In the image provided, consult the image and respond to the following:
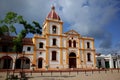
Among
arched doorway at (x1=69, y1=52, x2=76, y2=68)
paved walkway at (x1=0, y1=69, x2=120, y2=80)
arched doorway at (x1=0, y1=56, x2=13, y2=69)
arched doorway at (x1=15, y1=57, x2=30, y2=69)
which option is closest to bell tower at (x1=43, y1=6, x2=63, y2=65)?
arched doorway at (x1=69, y1=52, x2=76, y2=68)

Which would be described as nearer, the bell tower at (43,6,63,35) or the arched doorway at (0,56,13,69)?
the arched doorway at (0,56,13,69)

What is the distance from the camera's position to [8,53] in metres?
29.5

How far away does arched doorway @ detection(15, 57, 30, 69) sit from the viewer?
3066 cm

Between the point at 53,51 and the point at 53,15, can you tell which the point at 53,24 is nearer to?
the point at 53,15

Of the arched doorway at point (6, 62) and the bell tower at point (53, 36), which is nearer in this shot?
the arched doorway at point (6, 62)

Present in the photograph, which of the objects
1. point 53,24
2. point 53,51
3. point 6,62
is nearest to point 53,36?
point 53,24

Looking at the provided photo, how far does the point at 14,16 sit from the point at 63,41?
1600cm

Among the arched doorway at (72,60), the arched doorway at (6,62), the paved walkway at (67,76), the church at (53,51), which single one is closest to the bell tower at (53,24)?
the church at (53,51)

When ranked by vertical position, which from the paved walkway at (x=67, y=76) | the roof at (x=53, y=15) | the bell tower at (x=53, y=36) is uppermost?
the roof at (x=53, y=15)

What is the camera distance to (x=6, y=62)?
1177 inches

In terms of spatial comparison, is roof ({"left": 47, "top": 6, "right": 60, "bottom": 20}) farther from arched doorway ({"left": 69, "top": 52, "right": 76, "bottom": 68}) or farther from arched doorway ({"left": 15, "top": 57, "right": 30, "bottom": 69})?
arched doorway ({"left": 15, "top": 57, "right": 30, "bottom": 69})

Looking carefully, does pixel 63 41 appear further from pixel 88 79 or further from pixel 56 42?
pixel 88 79

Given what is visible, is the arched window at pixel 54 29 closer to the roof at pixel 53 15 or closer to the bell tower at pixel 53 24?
the bell tower at pixel 53 24

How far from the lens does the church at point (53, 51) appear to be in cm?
3022
